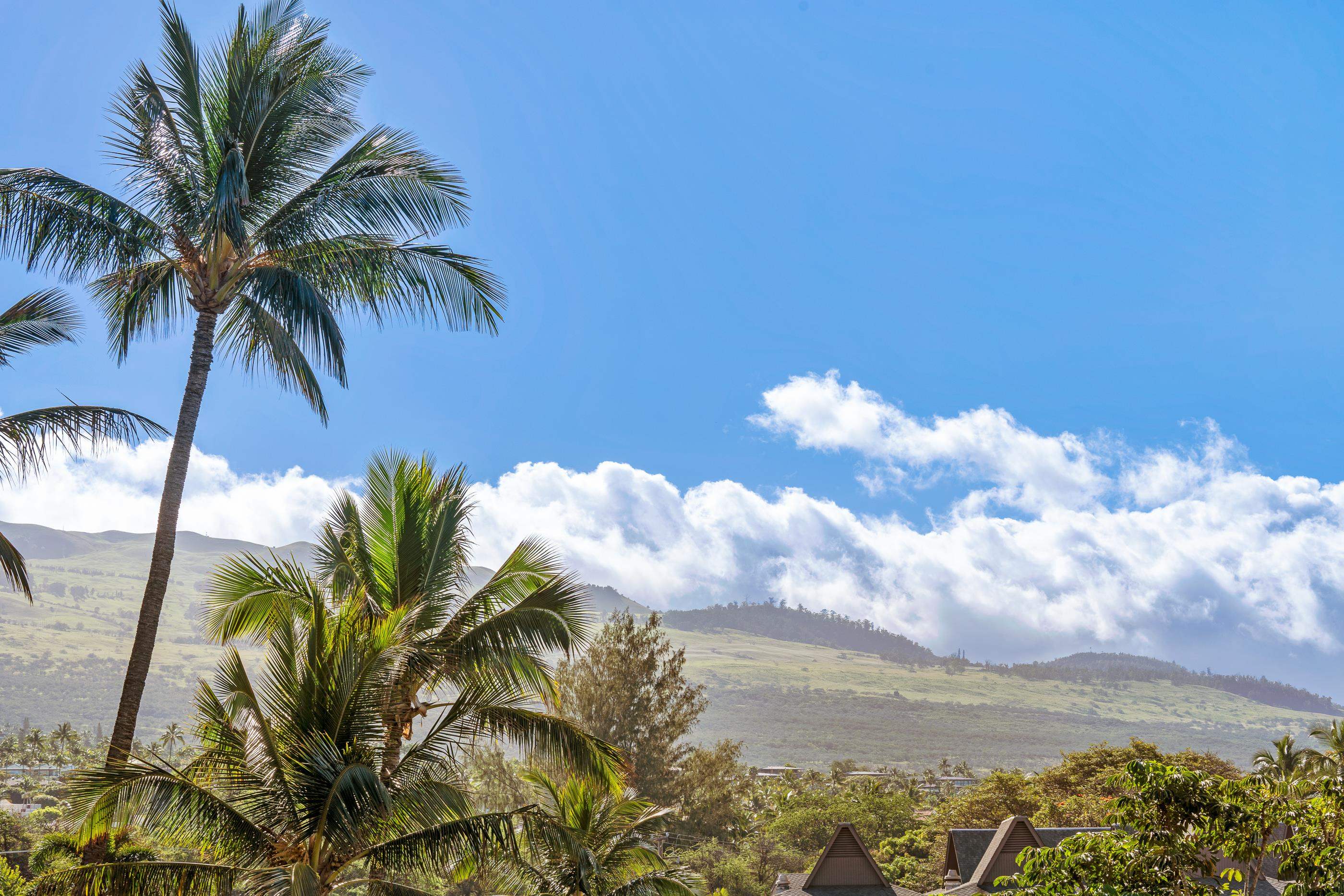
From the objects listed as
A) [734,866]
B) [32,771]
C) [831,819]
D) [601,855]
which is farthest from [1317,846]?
[32,771]

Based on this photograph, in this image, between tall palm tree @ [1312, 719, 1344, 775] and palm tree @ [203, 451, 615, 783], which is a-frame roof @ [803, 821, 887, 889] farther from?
tall palm tree @ [1312, 719, 1344, 775]

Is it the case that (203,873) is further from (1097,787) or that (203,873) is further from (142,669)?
(1097,787)

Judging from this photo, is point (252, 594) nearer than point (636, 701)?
Yes

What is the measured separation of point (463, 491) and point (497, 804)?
26.1 metres

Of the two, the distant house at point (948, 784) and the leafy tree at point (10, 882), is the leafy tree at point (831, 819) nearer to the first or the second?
the leafy tree at point (10, 882)

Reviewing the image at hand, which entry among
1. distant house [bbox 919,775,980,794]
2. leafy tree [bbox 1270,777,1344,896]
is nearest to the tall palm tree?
leafy tree [bbox 1270,777,1344,896]

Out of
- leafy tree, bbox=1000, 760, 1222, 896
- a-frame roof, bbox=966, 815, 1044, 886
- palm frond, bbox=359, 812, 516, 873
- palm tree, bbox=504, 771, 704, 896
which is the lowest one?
a-frame roof, bbox=966, 815, 1044, 886

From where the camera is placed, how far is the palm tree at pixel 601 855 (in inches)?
450

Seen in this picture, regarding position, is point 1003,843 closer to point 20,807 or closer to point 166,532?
point 166,532

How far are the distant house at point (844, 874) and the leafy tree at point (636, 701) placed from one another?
1060 cm

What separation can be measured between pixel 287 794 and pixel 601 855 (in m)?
5.88

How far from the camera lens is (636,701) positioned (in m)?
34.5

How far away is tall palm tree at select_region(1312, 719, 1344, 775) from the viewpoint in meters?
40.3

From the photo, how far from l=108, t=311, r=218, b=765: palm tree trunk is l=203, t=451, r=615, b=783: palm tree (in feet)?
2.40
